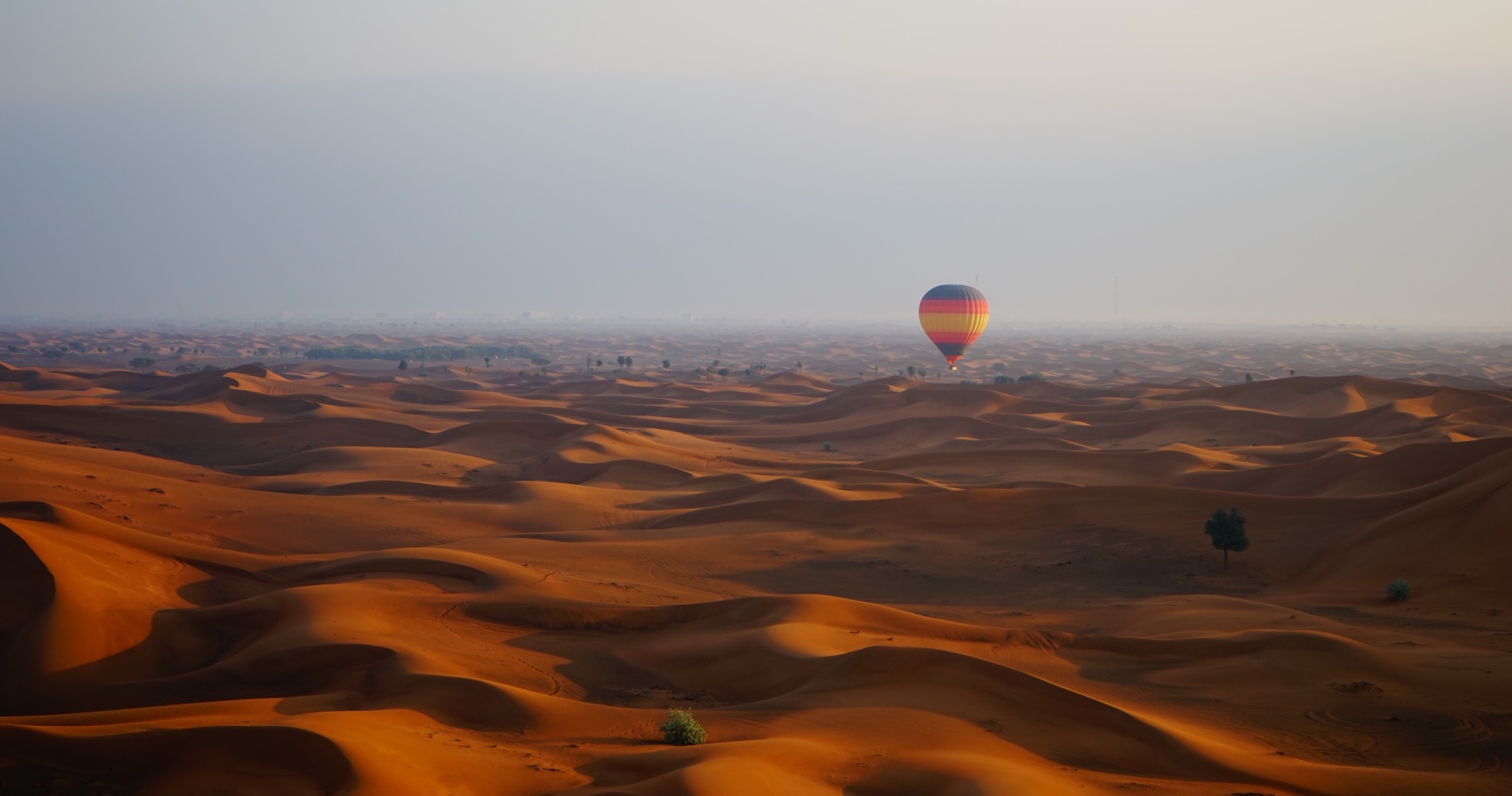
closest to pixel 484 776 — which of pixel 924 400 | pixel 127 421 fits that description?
pixel 127 421

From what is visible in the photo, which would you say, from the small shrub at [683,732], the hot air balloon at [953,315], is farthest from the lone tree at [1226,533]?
the hot air balloon at [953,315]

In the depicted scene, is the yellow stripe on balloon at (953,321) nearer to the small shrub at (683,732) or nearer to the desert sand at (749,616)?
the desert sand at (749,616)

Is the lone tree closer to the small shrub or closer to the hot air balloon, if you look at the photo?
the small shrub

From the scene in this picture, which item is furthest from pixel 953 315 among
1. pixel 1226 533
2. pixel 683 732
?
pixel 683 732

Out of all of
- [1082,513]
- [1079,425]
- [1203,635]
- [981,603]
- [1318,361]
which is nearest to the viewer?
[1203,635]

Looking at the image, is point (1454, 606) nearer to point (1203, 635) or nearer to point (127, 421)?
point (1203, 635)

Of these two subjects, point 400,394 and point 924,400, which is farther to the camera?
point 400,394

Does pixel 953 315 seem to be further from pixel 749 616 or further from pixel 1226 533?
pixel 749 616
